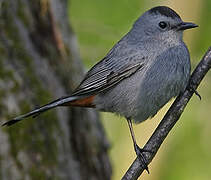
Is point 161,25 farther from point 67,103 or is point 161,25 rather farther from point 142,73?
point 67,103

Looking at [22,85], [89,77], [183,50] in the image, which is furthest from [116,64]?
[22,85]

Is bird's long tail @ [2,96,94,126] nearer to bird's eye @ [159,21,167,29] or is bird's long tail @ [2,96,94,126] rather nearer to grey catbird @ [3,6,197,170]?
grey catbird @ [3,6,197,170]

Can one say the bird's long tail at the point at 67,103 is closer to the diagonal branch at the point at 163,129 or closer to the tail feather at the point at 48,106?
the tail feather at the point at 48,106

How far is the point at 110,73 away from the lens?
5152 mm

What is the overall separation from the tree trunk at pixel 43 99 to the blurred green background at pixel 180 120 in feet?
1.70

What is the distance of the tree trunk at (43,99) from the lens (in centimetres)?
509

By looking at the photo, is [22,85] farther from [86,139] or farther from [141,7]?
[141,7]

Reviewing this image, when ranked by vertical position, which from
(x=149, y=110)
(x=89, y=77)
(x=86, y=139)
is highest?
(x=89, y=77)

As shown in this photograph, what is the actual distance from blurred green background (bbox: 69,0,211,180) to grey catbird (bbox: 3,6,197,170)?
1271 millimetres

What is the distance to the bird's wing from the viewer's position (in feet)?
16.4

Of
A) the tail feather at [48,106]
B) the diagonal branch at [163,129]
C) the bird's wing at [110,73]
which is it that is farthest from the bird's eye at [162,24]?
the tail feather at [48,106]

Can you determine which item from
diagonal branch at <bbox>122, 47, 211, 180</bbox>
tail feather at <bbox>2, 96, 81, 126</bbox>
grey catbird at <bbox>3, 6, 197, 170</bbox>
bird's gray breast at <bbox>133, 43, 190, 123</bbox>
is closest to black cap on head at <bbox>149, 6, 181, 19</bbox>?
grey catbird at <bbox>3, 6, 197, 170</bbox>

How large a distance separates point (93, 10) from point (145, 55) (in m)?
2.47

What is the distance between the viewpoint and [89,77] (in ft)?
17.3
